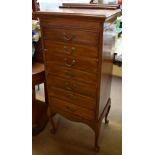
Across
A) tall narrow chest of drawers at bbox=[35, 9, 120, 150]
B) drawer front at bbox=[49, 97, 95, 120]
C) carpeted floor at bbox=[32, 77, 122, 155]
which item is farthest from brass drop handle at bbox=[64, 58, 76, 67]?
carpeted floor at bbox=[32, 77, 122, 155]

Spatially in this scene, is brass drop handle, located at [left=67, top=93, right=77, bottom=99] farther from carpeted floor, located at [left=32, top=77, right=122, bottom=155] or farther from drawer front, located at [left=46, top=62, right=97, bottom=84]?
carpeted floor, located at [left=32, top=77, right=122, bottom=155]

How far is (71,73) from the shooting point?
56.0 inches

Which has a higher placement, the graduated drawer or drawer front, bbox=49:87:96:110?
the graduated drawer

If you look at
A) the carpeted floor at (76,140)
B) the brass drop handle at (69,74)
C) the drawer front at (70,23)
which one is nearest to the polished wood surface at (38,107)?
the carpeted floor at (76,140)

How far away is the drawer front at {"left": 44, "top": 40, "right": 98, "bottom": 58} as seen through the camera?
4.13 ft

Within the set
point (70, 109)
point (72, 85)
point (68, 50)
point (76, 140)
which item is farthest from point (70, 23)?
point (76, 140)

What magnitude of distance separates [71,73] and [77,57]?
146 mm

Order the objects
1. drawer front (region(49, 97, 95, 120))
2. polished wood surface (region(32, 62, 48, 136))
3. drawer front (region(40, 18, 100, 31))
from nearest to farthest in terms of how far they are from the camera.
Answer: drawer front (region(40, 18, 100, 31))
drawer front (region(49, 97, 95, 120))
polished wood surface (region(32, 62, 48, 136))

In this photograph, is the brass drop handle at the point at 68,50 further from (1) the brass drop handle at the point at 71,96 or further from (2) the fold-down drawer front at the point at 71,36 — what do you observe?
(1) the brass drop handle at the point at 71,96

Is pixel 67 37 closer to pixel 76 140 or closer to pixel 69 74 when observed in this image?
pixel 69 74
